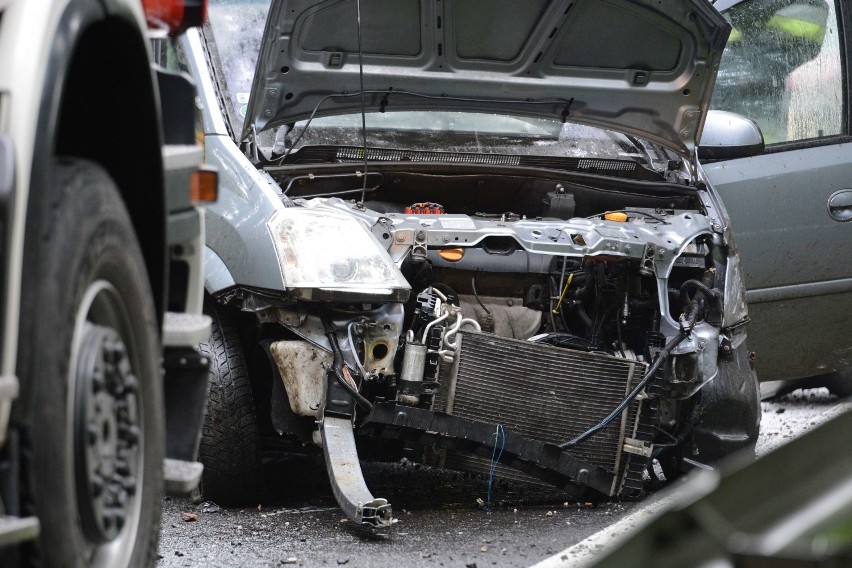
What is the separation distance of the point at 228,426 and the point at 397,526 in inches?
29.8

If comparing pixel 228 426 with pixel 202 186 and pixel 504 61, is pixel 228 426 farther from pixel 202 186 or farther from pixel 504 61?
pixel 202 186

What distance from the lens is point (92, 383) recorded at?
2002 millimetres

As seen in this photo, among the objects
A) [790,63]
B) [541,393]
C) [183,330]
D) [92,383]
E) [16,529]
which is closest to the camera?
[16,529]

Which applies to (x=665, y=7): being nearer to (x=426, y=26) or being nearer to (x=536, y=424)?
(x=426, y=26)

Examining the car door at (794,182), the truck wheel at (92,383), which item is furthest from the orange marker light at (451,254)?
the truck wheel at (92,383)

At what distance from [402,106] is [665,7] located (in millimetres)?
1249

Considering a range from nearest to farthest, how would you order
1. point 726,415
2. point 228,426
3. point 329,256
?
point 329,256 < point 228,426 < point 726,415

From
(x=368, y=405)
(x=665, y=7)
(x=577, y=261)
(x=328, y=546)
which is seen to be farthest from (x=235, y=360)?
(x=665, y=7)

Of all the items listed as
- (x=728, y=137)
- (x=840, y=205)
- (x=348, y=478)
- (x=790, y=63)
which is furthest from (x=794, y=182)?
(x=348, y=478)

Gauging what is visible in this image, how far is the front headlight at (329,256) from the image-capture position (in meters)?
4.52

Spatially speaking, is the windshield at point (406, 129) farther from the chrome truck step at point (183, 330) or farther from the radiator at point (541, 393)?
the chrome truck step at point (183, 330)

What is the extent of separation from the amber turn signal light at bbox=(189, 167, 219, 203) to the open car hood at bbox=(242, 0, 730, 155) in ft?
8.42

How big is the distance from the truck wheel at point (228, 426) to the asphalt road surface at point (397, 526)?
13cm

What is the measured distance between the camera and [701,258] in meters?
5.27
